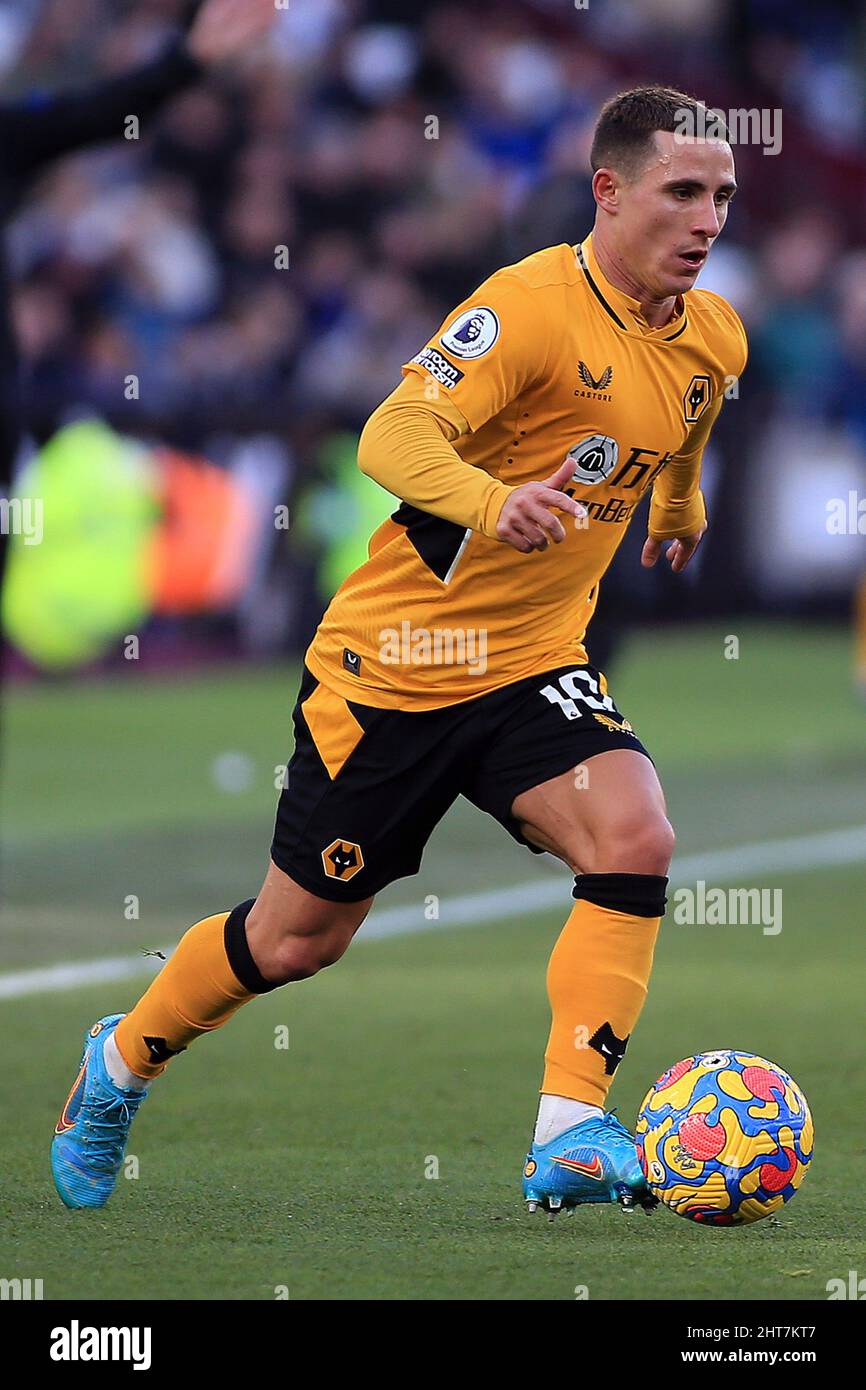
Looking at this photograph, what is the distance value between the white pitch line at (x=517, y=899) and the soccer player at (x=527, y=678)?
2.20 meters

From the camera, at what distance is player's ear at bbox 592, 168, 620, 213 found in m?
4.56

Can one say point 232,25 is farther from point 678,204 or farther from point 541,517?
point 541,517

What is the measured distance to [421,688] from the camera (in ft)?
15.1

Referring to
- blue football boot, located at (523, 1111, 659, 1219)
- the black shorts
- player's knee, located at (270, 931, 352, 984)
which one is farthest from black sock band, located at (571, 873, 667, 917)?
player's knee, located at (270, 931, 352, 984)

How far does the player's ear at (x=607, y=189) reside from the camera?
15.0ft

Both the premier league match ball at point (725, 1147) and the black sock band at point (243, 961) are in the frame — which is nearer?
the premier league match ball at point (725, 1147)

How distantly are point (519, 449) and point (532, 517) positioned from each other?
1.83 feet

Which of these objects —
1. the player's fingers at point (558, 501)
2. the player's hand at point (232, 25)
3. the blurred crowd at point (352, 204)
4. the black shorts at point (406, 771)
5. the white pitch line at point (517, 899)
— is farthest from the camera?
the blurred crowd at point (352, 204)

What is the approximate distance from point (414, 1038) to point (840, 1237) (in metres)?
2.14

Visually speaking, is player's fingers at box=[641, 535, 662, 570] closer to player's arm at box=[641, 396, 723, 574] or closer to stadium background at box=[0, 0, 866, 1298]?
player's arm at box=[641, 396, 723, 574]

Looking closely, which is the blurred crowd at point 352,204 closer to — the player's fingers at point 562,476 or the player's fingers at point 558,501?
the player's fingers at point 562,476

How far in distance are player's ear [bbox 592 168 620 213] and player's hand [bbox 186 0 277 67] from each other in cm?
300

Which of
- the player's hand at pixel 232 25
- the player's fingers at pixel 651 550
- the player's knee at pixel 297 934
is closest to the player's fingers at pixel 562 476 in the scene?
the player's knee at pixel 297 934
